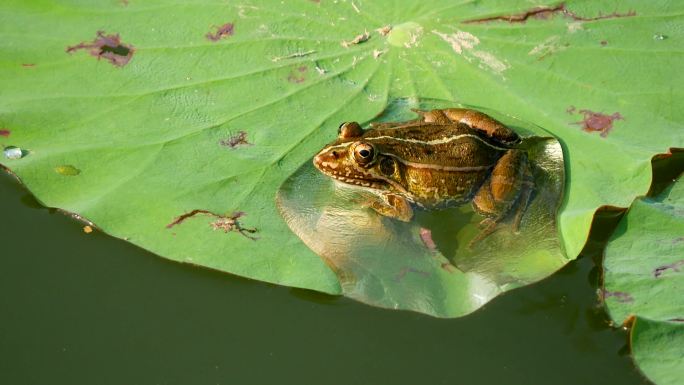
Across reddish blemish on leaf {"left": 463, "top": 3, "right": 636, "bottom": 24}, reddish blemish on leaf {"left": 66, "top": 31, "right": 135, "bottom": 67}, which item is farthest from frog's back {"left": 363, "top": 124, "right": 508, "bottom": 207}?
reddish blemish on leaf {"left": 66, "top": 31, "right": 135, "bottom": 67}

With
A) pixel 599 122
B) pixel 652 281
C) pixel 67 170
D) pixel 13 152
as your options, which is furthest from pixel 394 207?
pixel 13 152

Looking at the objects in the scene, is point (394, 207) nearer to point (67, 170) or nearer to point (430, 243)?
point (430, 243)

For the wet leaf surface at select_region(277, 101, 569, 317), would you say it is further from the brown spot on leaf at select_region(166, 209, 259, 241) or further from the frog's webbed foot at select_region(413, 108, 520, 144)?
the brown spot on leaf at select_region(166, 209, 259, 241)

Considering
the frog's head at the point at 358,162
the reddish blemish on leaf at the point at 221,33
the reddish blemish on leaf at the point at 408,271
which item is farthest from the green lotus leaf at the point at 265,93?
the reddish blemish on leaf at the point at 408,271

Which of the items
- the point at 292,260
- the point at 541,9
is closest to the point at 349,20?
the point at 541,9

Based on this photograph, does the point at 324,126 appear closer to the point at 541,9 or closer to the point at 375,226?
the point at 375,226

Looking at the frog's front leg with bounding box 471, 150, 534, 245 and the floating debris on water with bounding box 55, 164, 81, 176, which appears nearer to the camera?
the floating debris on water with bounding box 55, 164, 81, 176

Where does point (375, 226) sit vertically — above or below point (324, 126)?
below

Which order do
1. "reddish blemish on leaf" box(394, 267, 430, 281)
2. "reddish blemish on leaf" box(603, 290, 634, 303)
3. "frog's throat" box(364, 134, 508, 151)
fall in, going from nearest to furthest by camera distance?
"reddish blemish on leaf" box(603, 290, 634, 303) → "reddish blemish on leaf" box(394, 267, 430, 281) → "frog's throat" box(364, 134, 508, 151)
